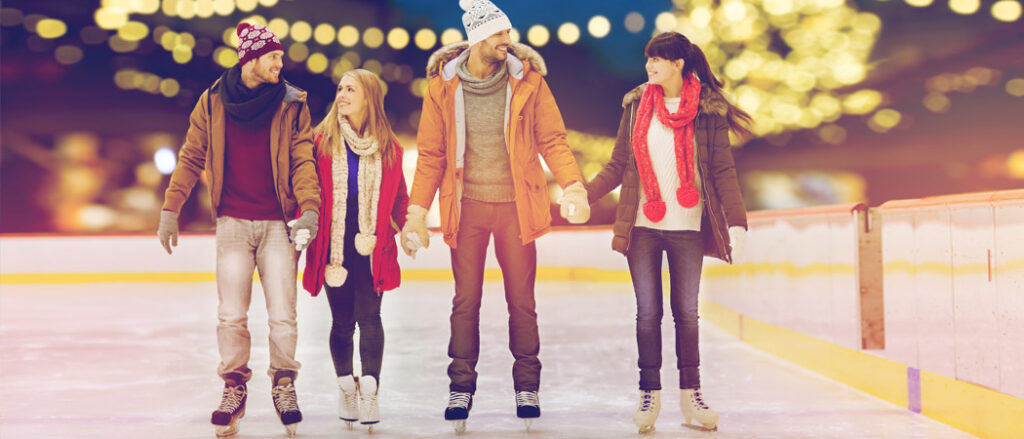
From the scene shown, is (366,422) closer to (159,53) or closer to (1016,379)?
(1016,379)

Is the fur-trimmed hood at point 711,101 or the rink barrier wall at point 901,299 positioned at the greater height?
the fur-trimmed hood at point 711,101

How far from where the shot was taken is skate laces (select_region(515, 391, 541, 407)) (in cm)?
398

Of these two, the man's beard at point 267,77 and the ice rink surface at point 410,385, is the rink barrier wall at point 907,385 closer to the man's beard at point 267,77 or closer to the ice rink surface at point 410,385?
the ice rink surface at point 410,385

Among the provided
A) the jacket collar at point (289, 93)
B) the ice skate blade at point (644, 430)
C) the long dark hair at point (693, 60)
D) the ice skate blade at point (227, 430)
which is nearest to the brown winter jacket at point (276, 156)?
the jacket collar at point (289, 93)

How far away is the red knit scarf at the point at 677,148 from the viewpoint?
3844 millimetres

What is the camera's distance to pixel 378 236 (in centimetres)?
390

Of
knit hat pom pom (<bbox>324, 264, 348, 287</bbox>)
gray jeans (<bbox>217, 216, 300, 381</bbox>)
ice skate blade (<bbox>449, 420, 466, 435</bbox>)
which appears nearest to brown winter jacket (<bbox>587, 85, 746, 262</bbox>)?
ice skate blade (<bbox>449, 420, 466, 435</bbox>)

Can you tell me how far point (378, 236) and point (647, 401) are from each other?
1172 millimetres

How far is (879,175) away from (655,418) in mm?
17854

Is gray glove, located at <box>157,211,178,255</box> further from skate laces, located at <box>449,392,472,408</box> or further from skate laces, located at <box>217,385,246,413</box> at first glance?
skate laces, located at <box>449,392,472,408</box>

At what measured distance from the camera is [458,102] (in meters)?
3.95

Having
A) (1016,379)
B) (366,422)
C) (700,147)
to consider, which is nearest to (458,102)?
(700,147)

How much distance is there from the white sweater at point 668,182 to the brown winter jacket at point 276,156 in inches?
48.7

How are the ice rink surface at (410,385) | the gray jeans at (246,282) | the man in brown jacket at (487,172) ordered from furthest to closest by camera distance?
1. the ice rink surface at (410,385)
2. the man in brown jacket at (487,172)
3. the gray jeans at (246,282)
